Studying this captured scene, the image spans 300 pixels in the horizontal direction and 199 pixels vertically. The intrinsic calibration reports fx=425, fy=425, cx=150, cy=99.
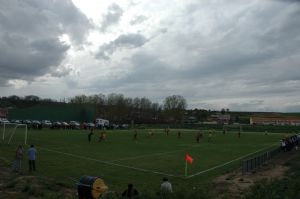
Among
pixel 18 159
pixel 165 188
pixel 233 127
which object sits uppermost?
pixel 233 127

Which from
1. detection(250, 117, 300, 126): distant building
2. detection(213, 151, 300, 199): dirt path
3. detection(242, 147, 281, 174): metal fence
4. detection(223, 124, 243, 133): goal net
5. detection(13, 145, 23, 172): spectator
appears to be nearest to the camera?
detection(213, 151, 300, 199): dirt path

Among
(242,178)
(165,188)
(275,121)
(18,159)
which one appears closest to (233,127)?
(275,121)

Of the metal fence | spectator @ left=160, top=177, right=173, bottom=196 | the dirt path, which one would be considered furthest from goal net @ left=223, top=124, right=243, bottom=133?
spectator @ left=160, top=177, right=173, bottom=196

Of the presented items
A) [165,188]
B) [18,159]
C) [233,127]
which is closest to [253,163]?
[18,159]

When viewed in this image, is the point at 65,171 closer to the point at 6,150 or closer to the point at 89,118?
the point at 6,150

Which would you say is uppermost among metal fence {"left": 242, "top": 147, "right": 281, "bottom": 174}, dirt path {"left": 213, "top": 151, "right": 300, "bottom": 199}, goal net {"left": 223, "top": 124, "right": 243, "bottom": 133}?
goal net {"left": 223, "top": 124, "right": 243, "bottom": 133}

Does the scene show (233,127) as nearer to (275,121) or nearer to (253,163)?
(275,121)

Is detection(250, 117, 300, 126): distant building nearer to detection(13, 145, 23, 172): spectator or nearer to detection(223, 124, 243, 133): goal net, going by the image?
detection(223, 124, 243, 133): goal net

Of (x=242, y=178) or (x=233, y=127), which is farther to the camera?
(x=233, y=127)

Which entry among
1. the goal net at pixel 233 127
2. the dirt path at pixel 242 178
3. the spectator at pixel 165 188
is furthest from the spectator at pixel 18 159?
the goal net at pixel 233 127

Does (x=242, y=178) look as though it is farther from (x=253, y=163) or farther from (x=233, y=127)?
(x=233, y=127)

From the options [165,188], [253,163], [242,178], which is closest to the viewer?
[165,188]

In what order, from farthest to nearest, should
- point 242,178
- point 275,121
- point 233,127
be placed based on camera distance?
1. point 275,121
2. point 233,127
3. point 242,178

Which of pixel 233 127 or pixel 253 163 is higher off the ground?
pixel 233 127
